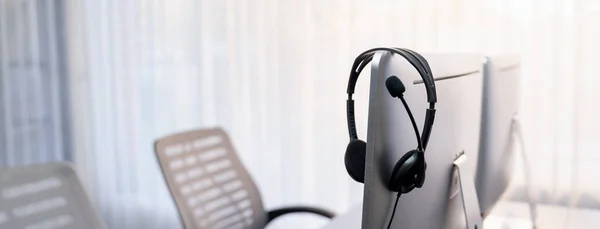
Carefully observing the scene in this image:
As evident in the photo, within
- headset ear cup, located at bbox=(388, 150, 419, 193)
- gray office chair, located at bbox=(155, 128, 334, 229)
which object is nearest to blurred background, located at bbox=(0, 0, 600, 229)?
gray office chair, located at bbox=(155, 128, 334, 229)

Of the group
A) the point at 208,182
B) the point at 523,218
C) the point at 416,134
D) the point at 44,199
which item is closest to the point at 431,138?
the point at 416,134

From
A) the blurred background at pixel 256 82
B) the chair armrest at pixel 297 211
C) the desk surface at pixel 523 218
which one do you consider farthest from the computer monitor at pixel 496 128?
the chair armrest at pixel 297 211

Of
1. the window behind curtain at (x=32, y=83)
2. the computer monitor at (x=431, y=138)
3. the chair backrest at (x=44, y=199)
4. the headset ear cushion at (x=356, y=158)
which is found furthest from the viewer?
the window behind curtain at (x=32, y=83)

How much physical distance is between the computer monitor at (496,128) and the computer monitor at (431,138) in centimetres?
5

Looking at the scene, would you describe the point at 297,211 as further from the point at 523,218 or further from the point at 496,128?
the point at 496,128

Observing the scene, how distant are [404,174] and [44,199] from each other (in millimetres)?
788

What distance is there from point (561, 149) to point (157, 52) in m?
1.63

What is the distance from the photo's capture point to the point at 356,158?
98cm

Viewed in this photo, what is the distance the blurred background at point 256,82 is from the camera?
200 centimetres

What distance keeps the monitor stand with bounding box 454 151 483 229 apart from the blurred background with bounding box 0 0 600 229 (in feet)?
2.88

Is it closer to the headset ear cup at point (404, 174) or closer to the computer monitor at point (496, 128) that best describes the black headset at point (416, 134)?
the headset ear cup at point (404, 174)

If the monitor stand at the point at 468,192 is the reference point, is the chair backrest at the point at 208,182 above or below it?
below

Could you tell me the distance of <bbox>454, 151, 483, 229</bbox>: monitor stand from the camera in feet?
3.47

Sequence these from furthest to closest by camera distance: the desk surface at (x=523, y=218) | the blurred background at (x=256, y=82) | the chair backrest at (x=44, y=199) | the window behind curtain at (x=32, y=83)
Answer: the window behind curtain at (x=32, y=83), the blurred background at (x=256, y=82), the desk surface at (x=523, y=218), the chair backrest at (x=44, y=199)
